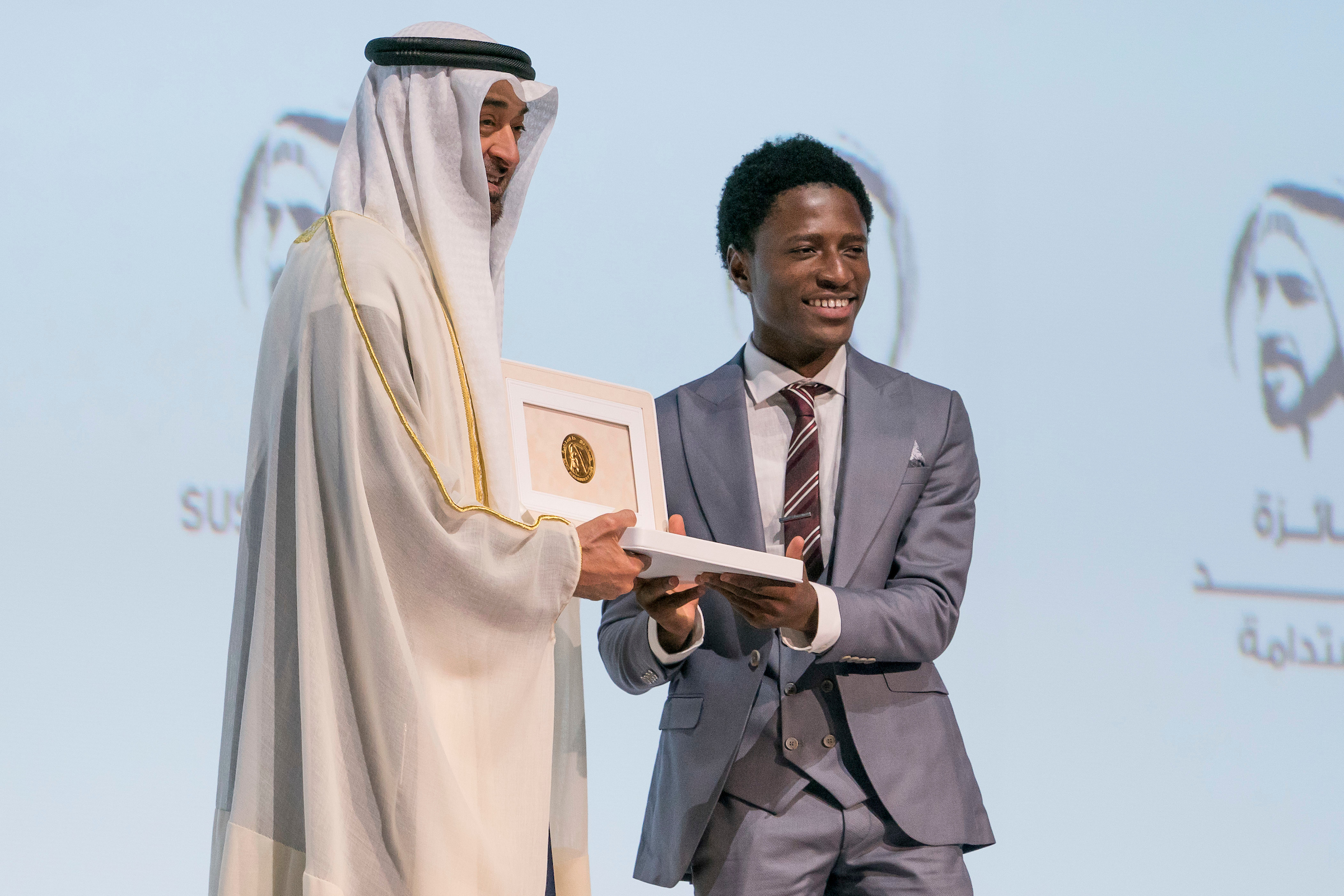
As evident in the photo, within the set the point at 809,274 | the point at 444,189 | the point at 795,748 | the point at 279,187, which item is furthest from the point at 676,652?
the point at 279,187

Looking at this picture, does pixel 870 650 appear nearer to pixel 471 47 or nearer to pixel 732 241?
pixel 732 241

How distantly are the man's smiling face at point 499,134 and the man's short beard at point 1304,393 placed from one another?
255cm

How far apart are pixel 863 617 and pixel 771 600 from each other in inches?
6.1

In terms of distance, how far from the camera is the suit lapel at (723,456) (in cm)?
210

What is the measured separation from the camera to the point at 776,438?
7.22 ft

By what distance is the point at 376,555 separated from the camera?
1.75 metres

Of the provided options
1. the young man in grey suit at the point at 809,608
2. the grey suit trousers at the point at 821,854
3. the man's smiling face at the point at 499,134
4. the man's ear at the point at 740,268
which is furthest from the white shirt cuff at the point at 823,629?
the man's smiling face at the point at 499,134

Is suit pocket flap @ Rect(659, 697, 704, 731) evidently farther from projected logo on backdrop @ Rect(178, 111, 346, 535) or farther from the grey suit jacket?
projected logo on backdrop @ Rect(178, 111, 346, 535)

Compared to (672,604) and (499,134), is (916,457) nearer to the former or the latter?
(672,604)

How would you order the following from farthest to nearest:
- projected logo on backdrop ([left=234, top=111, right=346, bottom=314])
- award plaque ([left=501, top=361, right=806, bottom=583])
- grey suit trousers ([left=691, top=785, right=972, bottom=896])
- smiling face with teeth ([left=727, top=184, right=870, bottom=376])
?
projected logo on backdrop ([left=234, top=111, right=346, bottom=314]) < smiling face with teeth ([left=727, top=184, right=870, bottom=376]) < grey suit trousers ([left=691, top=785, right=972, bottom=896]) < award plaque ([left=501, top=361, right=806, bottom=583])

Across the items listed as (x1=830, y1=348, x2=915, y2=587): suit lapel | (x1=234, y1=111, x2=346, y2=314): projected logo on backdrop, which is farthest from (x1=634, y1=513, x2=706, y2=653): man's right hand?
(x1=234, y1=111, x2=346, y2=314): projected logo on backdrop

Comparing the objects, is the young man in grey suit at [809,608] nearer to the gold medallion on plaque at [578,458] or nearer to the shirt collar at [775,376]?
the shirt collar at [775,376]

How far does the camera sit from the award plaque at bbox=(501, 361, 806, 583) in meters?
1.87

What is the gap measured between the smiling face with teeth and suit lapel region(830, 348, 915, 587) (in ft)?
0.32
